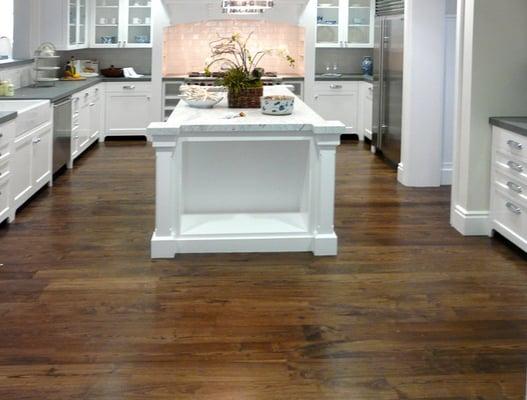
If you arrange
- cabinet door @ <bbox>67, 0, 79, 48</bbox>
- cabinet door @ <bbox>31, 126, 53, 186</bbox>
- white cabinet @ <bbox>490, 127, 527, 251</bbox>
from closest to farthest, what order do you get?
white cabinet @ <bbox>490, 127, 527, 251</bbox> < cabinet door @ <bbox>31, 126, 53, 186</bbox> < cabinet door @ <bbox>67, 0, 79, 48</bbox>

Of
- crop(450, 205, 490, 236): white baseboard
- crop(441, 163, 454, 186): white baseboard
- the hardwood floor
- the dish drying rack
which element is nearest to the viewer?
the hardwood floor

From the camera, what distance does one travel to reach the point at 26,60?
7.43 m

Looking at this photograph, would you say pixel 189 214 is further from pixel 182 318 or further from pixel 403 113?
pixel 403 113

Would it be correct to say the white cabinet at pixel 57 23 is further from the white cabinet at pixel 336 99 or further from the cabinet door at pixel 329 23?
the cabinet door at pixel 329 23

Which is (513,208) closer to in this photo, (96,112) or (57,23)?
(57,23)

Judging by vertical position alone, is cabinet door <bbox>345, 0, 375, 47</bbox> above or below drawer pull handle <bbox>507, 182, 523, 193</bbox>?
above

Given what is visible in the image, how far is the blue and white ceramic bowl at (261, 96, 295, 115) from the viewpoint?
4789 millimetres

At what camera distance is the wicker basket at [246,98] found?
5.20 meters

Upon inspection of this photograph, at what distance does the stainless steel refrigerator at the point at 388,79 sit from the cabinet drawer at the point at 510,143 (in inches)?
99.3

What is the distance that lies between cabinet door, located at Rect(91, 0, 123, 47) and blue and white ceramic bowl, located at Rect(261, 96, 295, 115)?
561 cm

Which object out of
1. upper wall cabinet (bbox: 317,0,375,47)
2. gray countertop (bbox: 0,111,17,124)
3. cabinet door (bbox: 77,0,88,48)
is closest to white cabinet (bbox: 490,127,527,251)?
gray countertop (bbox: 0,111,17,124)

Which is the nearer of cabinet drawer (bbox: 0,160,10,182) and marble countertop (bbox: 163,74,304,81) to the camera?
cabinet drawer (bbox: 0,160,10,182)

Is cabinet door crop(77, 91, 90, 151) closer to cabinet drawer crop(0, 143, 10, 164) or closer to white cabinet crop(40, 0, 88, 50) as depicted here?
white cabinet crop(40, 0, 88, 50)

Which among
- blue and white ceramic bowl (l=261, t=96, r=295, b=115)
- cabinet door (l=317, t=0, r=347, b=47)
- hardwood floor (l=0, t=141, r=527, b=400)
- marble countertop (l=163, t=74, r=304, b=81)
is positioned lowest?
hardwood floor (l=0, t=141, r=527, b=400)
